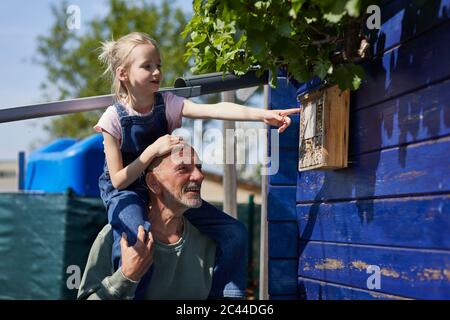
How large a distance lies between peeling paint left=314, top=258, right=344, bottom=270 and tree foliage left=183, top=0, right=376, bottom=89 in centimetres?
105

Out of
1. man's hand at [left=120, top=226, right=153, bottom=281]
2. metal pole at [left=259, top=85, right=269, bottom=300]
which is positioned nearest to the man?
man's hand at [left=120, top=226, right=153, bottom=281]

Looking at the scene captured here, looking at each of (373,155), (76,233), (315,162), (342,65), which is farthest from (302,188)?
(76,233)

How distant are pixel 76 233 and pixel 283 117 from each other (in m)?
5.96

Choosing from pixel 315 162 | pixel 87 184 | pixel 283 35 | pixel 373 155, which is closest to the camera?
pixel 283 35

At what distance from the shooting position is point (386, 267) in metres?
3.61

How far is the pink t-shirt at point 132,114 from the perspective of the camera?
3.74m

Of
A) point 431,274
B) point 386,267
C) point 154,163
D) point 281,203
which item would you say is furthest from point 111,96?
point 431,274

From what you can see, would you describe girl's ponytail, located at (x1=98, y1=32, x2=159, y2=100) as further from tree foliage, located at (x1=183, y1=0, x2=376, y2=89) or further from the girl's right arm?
tree foliage, located at (x1=183, y1=0, x2=376, y2=89)

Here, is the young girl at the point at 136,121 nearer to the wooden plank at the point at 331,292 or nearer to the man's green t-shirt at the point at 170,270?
the man's green t-shirt at the point at 170,270

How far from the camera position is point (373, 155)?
377 centimetres

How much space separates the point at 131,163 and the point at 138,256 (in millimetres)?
445

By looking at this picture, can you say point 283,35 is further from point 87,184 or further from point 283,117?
point 87,184

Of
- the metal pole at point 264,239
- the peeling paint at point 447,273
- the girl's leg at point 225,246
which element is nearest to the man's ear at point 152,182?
the girl's leg at point 225,246
